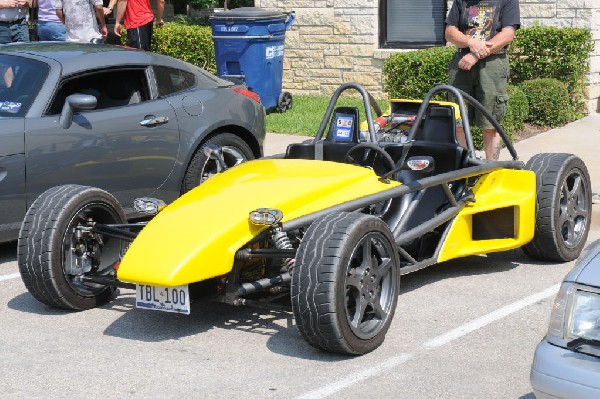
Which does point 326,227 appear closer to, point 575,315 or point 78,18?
point 575,315

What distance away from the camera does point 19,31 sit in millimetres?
13422

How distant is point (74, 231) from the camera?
6.95 m

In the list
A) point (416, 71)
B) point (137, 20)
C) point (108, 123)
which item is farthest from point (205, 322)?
point (137, 20)

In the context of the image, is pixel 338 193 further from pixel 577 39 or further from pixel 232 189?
pixel 577 39

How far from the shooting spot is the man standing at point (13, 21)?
43.2ft

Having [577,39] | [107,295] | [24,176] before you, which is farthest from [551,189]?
[577,39]

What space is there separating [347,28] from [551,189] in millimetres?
8318

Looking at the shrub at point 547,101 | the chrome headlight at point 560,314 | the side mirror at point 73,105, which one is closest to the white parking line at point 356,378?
the chrome headlight at point 560,314

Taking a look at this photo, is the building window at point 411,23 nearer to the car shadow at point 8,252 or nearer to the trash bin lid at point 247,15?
the trash bin lid at point 247,15

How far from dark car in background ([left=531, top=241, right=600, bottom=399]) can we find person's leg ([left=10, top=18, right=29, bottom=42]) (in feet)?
32.7

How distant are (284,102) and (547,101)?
3.47m

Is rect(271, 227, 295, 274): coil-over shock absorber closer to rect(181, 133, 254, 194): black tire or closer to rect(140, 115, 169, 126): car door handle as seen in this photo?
rect(181, 133, 254, 194): black tire

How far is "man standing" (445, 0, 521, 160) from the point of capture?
10211 mm

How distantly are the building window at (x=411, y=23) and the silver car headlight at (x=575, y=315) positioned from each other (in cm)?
1076
